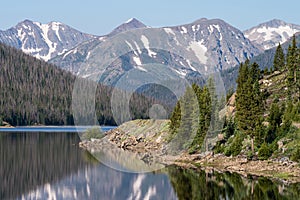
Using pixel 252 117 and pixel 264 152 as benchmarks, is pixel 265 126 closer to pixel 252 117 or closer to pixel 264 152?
pixel 252 117

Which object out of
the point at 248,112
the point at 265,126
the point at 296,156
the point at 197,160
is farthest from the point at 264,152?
the point at 197,160

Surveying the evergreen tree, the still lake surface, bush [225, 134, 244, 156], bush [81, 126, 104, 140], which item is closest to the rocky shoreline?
bush [225, 134, 244, 156]

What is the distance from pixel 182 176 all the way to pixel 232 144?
16.4 meters

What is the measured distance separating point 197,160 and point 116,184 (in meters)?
27.7

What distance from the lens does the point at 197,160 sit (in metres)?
Answer: 108

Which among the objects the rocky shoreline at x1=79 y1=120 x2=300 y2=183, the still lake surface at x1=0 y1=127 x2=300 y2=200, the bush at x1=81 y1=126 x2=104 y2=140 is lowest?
the still lake surface at x1=0 y1=127 x2=300 y2=200

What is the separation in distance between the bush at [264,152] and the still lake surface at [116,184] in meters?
7.39

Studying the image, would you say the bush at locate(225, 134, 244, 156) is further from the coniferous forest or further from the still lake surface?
the still lake surface

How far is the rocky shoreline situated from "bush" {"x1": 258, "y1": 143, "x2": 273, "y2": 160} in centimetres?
85

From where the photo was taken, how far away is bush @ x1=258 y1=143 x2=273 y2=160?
91.4 m

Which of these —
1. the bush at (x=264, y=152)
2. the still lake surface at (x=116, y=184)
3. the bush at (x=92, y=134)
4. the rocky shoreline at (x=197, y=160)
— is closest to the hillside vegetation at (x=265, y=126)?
the bush at (x=264, y=152)

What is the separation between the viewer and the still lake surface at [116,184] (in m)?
73.9

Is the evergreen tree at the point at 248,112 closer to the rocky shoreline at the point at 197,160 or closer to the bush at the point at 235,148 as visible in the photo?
the bush at the point at 235,148

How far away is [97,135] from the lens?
184 m
